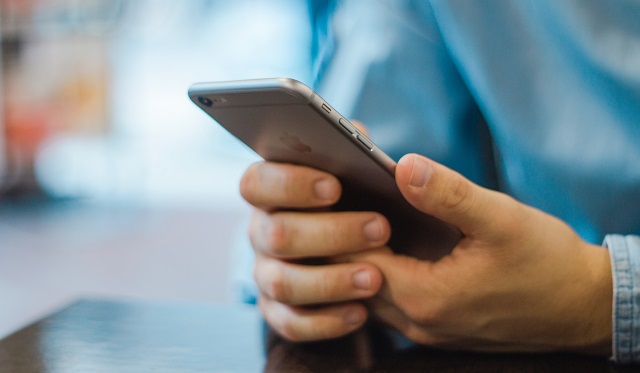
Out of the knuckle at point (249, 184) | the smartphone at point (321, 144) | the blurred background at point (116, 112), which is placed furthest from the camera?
the blurred background at point (116, 112)

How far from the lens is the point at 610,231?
459 millimetres

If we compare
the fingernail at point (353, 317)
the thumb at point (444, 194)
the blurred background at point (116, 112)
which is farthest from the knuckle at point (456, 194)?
the blurred background at point (116, 112)

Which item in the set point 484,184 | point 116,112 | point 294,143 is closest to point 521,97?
point 484,184

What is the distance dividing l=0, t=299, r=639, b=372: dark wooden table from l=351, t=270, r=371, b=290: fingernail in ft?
0.12

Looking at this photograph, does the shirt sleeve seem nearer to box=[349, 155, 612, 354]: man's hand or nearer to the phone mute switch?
box=[349, 155, 612, 354]: man's hand

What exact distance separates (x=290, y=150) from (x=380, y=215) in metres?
0.07

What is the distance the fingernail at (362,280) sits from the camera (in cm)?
37

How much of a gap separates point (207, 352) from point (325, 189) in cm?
12

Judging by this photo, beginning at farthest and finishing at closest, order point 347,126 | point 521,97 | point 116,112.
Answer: point 116,112 < point 521,97 < point 347,126

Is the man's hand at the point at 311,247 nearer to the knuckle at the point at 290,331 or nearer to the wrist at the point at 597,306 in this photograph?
the knuckle at the point at 290,331

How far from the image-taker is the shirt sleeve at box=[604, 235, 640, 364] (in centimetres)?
36

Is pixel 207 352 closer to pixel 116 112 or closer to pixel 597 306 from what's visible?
pixel 597 306

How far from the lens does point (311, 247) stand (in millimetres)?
387

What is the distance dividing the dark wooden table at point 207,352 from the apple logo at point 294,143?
121mm
